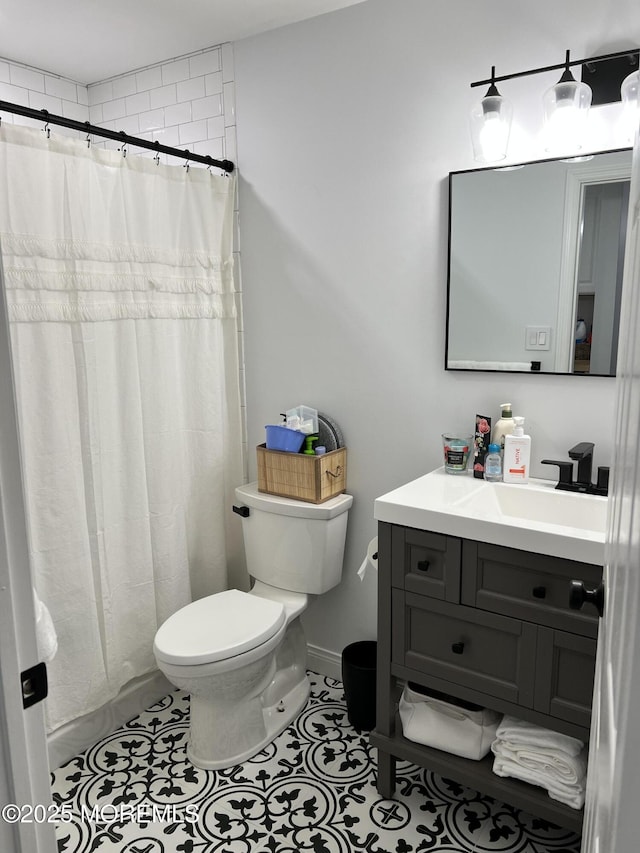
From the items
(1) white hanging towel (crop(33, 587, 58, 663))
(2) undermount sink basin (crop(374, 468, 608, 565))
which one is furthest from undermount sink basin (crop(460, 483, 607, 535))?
(1) white hanging towel (crop(33, 587, 58, 663))

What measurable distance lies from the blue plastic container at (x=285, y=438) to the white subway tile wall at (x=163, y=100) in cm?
36

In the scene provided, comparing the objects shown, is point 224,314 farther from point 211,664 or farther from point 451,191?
point 211,664

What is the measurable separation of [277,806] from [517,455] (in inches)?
52.6

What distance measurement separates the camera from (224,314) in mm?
2730

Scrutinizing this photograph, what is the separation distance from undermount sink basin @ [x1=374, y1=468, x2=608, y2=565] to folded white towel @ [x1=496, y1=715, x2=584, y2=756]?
1.73 ft

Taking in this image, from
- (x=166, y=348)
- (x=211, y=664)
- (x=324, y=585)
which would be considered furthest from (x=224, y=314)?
(x=211, y=664)

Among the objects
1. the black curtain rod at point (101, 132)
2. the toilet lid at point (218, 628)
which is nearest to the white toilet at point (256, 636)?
the toilet lid at point (218, 628)

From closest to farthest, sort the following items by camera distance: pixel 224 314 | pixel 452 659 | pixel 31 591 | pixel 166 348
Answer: pixel 31 591 → pixel 452 659 → pixel 166 348 → pixel 224 314

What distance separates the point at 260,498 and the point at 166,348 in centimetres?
67

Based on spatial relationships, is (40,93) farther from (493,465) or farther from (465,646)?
(465,646)

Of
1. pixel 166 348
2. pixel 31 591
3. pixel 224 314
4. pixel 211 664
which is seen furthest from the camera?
pixel 224 314

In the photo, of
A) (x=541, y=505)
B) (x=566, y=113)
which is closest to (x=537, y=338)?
(x=541, y=505)

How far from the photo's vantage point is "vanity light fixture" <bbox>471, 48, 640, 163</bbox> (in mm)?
1804

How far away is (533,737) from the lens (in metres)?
1.79
